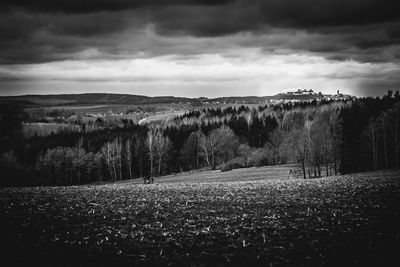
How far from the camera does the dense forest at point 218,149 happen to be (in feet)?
249

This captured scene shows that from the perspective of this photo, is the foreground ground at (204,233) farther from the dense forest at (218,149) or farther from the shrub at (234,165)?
the shrub at (234,165)

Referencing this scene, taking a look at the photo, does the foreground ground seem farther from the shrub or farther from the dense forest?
the shrub

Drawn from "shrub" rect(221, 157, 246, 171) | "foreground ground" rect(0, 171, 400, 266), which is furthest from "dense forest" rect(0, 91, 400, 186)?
"foreground ground" rect(0, 171, 400, 266)

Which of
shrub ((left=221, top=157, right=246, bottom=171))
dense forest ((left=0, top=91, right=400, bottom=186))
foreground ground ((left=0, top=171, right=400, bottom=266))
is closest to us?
foreground ground ((left=0, top=171, right=400, bottom=266))

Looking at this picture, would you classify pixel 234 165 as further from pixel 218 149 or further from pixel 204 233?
pixel 204 233

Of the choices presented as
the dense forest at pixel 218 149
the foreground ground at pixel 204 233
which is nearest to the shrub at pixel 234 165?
the dense forest at pixel 218 149

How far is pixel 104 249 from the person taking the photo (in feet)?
50.0

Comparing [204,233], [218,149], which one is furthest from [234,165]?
[204,233]

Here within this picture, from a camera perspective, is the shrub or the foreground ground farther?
the shrub

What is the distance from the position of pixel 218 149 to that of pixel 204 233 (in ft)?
352

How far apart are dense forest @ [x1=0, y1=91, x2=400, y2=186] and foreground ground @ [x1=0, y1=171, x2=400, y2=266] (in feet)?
167

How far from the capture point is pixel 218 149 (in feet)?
410

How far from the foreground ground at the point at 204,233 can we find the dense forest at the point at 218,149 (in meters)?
51.0

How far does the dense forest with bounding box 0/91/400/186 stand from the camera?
75750 millimetres
